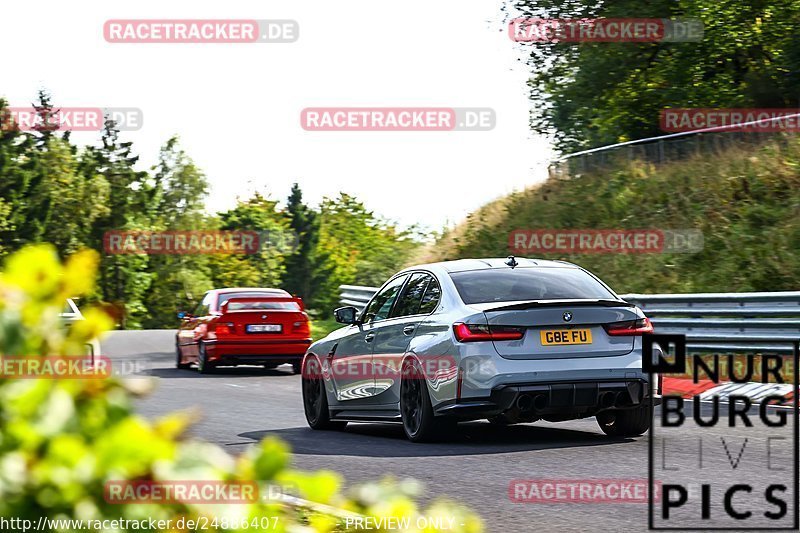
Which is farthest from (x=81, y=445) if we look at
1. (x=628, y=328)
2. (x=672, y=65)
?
(x=672, y=65)

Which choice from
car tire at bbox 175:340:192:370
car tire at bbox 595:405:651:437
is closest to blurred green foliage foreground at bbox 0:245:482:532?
car tire at bbox 595:405:651:437

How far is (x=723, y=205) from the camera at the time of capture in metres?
26.2

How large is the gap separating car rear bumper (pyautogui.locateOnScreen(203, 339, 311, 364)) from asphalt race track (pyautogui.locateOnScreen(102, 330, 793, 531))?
21.6 feet

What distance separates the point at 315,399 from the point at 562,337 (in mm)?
3671

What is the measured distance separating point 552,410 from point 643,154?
2042 centimetres

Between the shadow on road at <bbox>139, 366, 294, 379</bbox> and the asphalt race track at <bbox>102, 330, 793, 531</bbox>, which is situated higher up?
the asphalt race track at <bbox>102, 330, 793, 531</bbox>

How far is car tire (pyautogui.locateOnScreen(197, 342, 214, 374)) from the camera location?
22578mm

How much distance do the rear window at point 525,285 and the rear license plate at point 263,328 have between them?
11.6 meters

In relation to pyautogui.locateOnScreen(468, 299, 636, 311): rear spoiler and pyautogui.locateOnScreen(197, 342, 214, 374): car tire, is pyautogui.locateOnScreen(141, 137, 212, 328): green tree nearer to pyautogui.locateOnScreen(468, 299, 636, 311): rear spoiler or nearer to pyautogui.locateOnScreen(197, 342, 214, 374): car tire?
pyautogui.locateOnScreen(197, 342, 214, 374): car tire

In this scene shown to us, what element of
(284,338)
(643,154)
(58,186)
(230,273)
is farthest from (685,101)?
(230,273)

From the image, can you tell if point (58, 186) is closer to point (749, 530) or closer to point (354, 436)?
point (354, 436)

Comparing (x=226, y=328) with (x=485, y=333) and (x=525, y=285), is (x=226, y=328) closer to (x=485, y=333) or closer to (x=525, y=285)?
(x=525, y=285)

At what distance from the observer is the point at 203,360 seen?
22.7 meters

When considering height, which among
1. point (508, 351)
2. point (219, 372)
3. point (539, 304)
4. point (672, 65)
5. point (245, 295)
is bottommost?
point (219, 372)
